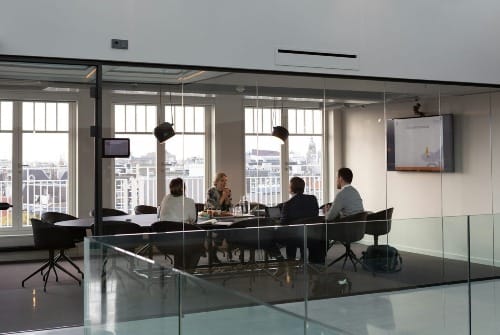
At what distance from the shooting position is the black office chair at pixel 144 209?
20.3 ft

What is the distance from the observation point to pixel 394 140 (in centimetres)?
787

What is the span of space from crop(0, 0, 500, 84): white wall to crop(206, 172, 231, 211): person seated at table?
1.20m

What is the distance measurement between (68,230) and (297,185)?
258cm

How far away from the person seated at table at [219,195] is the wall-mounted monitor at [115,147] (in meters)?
0.99

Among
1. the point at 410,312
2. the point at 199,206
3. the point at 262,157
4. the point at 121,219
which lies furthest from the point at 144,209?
the point at 410,312

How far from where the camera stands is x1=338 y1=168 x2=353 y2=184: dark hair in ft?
24.5

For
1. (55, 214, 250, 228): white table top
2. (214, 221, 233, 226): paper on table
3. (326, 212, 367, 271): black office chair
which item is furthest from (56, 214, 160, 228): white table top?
(326, 212, 367, 271): black office chair

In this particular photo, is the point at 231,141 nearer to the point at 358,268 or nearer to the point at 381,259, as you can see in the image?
the point at 358,268

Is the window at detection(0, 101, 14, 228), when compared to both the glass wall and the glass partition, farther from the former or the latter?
the glass partition

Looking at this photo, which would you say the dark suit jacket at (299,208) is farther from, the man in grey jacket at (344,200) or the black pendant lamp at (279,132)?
the black pendant lamp at (279,132)

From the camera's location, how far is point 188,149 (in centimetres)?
647

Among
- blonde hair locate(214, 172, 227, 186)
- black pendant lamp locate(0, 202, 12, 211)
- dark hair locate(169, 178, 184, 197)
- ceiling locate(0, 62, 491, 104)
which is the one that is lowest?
black pendant lamp locate(0, 202, 12, 211)

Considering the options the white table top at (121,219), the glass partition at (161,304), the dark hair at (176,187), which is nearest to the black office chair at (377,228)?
the dark hair at (176,187)

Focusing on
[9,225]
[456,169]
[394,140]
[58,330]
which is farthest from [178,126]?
[456,169]
